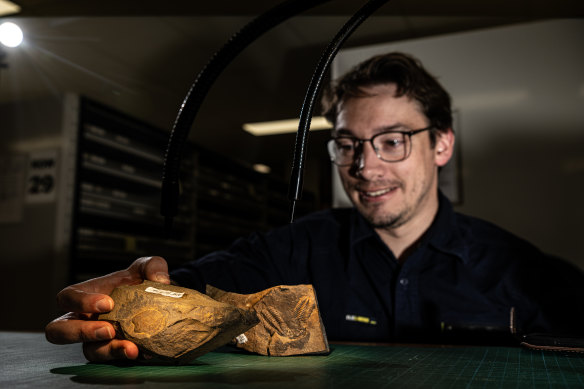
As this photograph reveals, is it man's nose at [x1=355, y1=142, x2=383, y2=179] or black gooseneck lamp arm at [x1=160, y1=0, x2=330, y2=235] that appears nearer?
black gooseneck lamp arm at [x1=160, y1=0, x2=330, y2=235]

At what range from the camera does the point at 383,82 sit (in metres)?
1.69

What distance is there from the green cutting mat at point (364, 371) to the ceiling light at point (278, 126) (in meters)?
4.00

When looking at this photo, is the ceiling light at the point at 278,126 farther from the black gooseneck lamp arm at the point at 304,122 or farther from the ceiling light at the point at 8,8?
the black gooseneck lamp arm at the point at 304,122

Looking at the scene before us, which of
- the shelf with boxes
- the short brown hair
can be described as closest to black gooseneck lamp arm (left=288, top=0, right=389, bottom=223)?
the short brown hair

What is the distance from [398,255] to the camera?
5.37ft

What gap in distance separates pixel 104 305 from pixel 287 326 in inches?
11.9

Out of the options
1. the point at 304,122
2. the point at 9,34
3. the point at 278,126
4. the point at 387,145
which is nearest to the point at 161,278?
the point at 304,122

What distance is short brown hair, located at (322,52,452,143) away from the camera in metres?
1.66

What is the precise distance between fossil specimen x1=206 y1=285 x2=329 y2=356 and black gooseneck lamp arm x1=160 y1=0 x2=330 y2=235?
30 centimetres

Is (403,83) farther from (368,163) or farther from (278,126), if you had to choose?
(278,126)

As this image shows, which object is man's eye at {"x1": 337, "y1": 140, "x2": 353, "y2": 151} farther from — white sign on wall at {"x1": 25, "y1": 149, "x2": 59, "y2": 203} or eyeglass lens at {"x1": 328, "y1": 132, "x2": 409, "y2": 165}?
white sign on wall at {"x1": 25, "y1": 149, "x2": 59, "y2": 203}

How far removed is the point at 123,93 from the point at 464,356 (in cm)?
369

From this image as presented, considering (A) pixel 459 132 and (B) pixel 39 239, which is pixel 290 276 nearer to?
(A) pixel 459 132

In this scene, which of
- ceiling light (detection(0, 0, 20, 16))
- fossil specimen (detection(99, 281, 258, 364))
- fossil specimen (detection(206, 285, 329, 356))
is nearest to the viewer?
fossil specimen (detection(99, 281, 258, 364))
